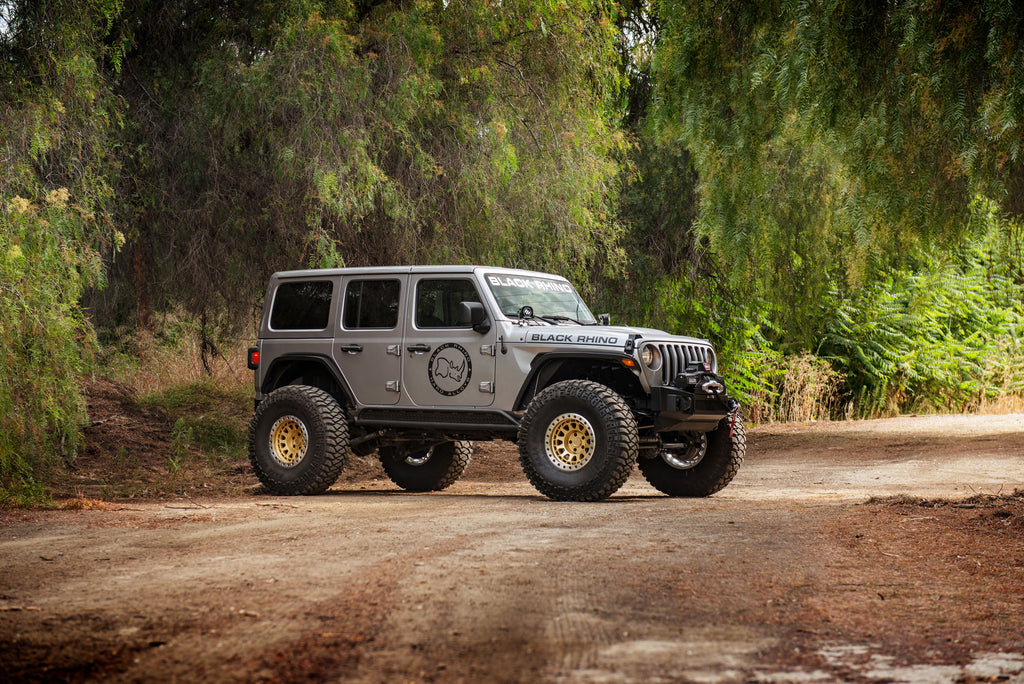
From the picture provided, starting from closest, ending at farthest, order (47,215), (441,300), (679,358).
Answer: (679,358) → (441,300) → (47,215)

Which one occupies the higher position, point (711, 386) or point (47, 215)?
point (47, 215)

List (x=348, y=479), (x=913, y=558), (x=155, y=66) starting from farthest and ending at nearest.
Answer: (x=155, y=66) < (x=348, y=479) < (x=913, y=558)

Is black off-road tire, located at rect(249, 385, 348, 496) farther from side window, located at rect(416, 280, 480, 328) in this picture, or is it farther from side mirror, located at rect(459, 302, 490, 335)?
side mirror, located at rect(459, 302, 490, 335)

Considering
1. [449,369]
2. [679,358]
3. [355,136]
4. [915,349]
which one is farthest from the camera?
[915,349]

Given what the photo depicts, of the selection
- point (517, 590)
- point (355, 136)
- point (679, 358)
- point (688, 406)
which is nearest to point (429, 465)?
point (679, 358)

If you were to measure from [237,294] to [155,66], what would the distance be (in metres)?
3.36

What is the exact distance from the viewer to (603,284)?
21719mm

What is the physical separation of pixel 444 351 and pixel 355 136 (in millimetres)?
4450

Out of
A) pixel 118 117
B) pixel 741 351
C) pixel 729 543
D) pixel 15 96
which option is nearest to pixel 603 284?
pixel 741 351

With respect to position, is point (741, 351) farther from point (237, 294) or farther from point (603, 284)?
point (237, 294)

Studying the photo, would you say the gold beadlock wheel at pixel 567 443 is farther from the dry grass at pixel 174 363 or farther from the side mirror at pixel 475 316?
the dry grass at pixel 174 363

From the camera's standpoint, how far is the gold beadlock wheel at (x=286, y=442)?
12.6m

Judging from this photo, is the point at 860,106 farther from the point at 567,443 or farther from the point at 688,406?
the point at 567,443

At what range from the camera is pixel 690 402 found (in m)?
11.2
